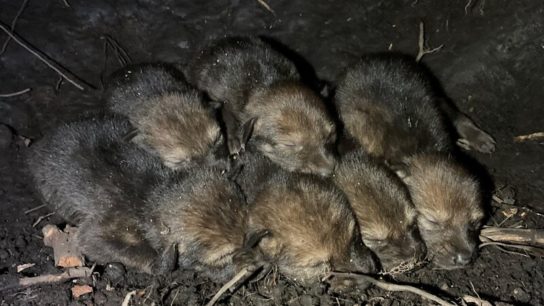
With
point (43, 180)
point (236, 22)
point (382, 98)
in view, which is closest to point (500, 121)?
point (382, 98)

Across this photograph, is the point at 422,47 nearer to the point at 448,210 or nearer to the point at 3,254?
the point at 448,210

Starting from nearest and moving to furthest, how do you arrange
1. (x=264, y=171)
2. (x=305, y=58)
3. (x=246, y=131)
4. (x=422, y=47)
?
1. (x=264, y=171)
2. (x=246, y=131)
3. (x=422, y=47)
4. (x=305, y=58)

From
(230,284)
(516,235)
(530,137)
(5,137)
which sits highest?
(530,137)

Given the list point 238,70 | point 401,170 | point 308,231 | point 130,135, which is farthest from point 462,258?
point 130,135

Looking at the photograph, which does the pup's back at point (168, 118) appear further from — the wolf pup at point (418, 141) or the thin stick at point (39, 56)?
the wolf pup at point (418, 141)

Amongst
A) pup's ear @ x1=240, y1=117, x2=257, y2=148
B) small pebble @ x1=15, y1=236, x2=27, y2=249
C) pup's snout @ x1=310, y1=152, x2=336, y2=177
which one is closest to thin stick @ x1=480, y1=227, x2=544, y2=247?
pup's snout @ x1=310, y1=152, x2=336, y2=177

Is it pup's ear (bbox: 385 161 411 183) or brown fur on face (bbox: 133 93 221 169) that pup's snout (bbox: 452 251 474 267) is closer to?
pup's ear (bbox: 385 161 411 183)

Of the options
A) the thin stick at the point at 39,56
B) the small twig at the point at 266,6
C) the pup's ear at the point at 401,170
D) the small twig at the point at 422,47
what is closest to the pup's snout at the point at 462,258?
the pup's ear at the point at 401,170
